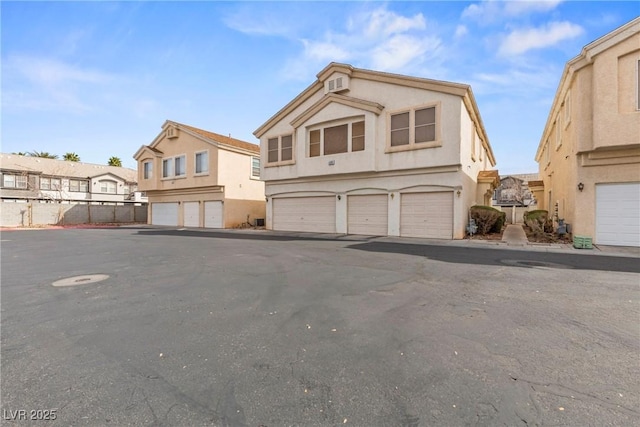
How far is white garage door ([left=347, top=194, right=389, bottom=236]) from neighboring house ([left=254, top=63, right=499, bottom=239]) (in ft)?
0.18

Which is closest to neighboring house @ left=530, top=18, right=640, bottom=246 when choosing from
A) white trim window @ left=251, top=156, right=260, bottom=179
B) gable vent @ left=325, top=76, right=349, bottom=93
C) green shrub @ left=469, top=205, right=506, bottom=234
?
green shrub @ left=469, top=205, right=506, bottom=234

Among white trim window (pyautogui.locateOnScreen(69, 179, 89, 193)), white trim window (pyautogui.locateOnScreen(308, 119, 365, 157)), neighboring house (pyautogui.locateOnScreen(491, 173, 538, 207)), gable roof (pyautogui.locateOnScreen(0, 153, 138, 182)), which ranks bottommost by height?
neighboring house (pyautogui.locateOnScreen(491, 173, 538, 207))

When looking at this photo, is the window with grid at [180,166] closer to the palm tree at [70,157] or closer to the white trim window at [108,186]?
the white trim window at [108,186]

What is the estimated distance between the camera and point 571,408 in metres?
2.31

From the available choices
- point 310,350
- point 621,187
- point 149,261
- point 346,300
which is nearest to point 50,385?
point 310,350

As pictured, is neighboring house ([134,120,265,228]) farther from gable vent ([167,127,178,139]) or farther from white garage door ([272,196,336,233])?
white garage door ([272,196,336,233])

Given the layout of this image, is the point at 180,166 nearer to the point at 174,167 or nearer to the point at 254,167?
the point at 174,167

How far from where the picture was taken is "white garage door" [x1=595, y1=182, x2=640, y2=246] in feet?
35.8

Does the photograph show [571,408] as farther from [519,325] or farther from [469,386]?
[519,325]

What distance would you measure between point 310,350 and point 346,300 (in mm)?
1774

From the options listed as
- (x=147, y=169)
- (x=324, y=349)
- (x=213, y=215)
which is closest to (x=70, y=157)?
(x=147, y=169)

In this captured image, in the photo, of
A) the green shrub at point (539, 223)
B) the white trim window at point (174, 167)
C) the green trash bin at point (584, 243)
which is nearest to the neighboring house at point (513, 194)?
the green shrub at point (539, 223)

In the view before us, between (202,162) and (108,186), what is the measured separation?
25892 mm

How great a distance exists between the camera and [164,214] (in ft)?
89.6
